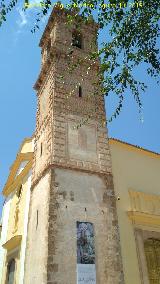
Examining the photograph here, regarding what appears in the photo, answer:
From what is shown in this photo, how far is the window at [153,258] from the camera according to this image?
11898mm

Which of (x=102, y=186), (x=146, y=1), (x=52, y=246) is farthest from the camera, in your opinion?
(x=102, y=186)

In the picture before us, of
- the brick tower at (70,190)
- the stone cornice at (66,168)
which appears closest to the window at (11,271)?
the brick tower at (70,190)

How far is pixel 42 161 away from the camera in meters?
13.6

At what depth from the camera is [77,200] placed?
38.4ft

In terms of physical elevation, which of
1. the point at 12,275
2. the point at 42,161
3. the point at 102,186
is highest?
the point at 42,161

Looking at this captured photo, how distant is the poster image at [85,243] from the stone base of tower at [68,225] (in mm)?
141

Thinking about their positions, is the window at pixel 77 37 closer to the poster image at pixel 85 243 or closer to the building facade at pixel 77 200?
the building facade at pixel 77 200

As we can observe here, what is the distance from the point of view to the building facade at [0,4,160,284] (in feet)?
34.9

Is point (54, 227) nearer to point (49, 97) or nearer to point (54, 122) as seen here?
point (54, 122)

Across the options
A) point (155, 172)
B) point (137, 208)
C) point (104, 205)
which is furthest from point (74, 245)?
point (155, 172)

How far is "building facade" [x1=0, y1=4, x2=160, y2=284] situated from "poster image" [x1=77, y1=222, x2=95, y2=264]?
3 cm

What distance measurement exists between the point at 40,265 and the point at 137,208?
15.5 ft

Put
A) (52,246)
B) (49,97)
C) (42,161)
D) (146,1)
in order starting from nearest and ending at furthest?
1. (146,1)
2. (52,246)
3. (42,161)
4. (49,97)

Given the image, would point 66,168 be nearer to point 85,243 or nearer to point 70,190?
point 70,190
